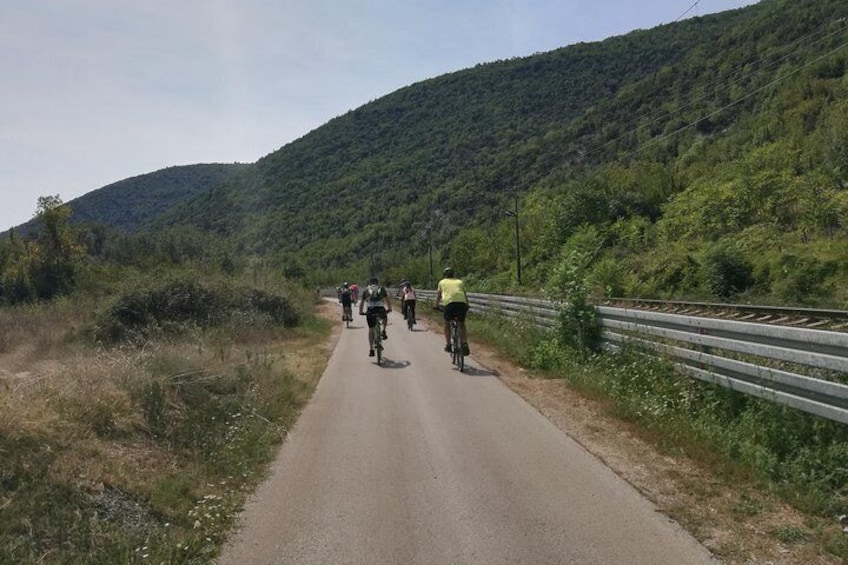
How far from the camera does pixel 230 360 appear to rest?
11297 millimetres

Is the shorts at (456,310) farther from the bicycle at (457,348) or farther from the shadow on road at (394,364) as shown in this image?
the shadow on road at (394,364)

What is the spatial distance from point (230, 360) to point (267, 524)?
6.91 metres

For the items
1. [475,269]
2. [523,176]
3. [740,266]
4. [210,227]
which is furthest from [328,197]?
[740,266]

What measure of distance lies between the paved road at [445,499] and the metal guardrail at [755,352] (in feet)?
5.72

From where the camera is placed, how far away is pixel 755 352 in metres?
6.23

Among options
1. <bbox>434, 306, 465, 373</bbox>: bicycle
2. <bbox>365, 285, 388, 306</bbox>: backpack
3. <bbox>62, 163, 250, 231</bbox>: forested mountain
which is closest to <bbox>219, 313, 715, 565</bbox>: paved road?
<bbox>434, 306, 465, 373</bbox>: bicycle

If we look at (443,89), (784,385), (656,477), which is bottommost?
(656,477)

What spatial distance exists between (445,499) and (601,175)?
60.6 meters

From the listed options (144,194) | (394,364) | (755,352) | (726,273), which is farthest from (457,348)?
(144,194)

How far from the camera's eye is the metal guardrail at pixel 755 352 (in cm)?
514

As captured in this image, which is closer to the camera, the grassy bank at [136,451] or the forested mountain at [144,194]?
the grassy bank at [136,451]

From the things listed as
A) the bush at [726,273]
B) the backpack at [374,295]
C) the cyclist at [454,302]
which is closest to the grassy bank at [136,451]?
the cyclist at [454,302]

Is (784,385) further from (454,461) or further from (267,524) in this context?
(267,524)

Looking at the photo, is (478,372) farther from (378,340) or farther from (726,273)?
(726,273)
